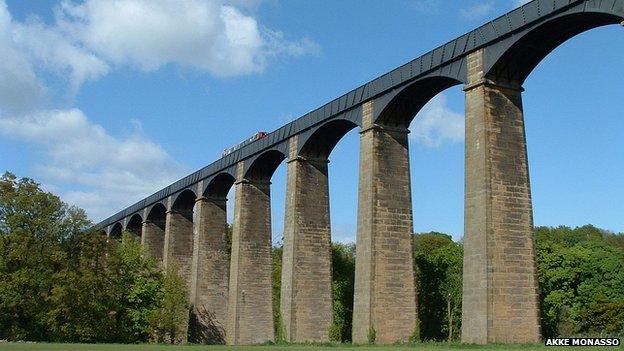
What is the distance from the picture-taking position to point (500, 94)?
26234 mm

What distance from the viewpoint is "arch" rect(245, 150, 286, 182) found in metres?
43.6

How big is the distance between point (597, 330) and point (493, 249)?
3241 centimetres

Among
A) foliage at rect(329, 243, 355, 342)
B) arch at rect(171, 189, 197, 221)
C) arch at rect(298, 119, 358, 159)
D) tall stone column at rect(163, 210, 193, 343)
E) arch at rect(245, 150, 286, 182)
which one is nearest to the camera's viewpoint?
arch at rect(298, 119, 358, 159)

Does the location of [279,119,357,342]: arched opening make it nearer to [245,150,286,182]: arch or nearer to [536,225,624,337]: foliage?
[245,150,286,182]: arch

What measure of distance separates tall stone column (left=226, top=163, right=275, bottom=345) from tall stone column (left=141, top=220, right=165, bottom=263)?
1864cm

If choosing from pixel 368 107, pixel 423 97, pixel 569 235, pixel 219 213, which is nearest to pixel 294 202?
pixel 368 107

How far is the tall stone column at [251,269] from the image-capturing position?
138 feet

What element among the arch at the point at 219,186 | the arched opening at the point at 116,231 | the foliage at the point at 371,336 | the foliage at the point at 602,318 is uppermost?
the arch at the point at 219,186

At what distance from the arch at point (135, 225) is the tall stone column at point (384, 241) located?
3840 centimetres

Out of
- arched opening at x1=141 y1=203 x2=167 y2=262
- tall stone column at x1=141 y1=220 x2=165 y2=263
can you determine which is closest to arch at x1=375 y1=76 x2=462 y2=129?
arched opening at x1=141 y1=203 x2=167 y2=262

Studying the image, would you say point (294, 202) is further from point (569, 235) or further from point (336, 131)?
point (569, 235)

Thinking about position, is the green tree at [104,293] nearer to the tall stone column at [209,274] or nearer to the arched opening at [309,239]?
the tall stone column at [209,274]

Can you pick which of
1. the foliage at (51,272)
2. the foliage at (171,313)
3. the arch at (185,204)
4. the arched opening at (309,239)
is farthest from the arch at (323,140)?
the arch at (185,204)

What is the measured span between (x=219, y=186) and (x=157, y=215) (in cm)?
1368
